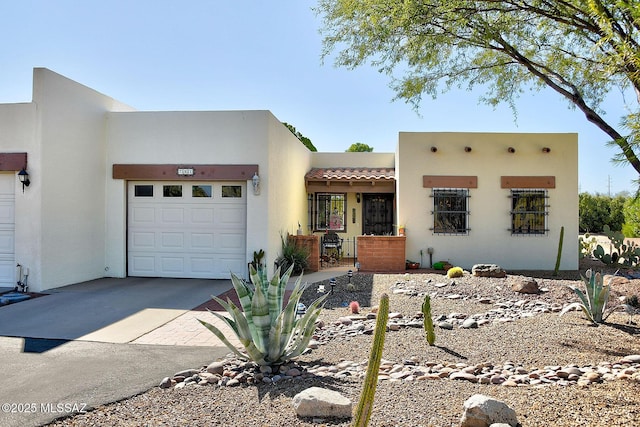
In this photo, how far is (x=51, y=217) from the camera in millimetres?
9445

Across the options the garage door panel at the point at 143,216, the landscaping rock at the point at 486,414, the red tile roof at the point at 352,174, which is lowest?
the landscaping rock at the point at 486,414

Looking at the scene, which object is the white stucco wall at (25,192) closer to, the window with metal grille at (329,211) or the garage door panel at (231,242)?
the garage door panel at (231,242)

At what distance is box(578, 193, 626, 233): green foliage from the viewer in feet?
85.3

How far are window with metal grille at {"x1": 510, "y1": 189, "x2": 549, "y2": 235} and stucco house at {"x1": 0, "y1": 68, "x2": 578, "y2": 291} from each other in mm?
29

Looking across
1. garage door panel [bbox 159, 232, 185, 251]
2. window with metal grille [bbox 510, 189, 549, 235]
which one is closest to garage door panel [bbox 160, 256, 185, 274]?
garage door panel [bbox 159, 232, 185, 251]

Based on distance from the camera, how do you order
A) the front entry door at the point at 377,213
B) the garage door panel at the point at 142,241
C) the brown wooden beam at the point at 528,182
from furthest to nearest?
the front entry door at the point at 377,213, the brown wooden beam at the point at 528,182, the garage door panel at the point at 142,241

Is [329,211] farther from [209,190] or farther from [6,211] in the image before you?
[6,211]

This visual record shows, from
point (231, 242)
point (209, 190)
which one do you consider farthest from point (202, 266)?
point (209, 190)

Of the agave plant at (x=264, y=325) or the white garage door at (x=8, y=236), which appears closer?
the agave plant at (x=264, y=325)

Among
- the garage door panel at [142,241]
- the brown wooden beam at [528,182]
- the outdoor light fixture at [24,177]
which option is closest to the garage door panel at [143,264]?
the garage door panel at [142,241]

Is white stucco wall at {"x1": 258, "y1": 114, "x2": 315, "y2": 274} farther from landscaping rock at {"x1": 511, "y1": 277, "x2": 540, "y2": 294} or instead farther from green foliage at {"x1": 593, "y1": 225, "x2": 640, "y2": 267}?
green foliage at {"x1": 593, "y1": 225, "x2": 640, "y2": 267}

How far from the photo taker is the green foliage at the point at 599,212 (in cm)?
2600

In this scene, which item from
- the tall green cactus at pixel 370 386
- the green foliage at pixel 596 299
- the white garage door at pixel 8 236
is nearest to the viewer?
the tall green cactus at pixel 370 386

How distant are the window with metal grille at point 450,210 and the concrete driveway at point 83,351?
23.4 feet
